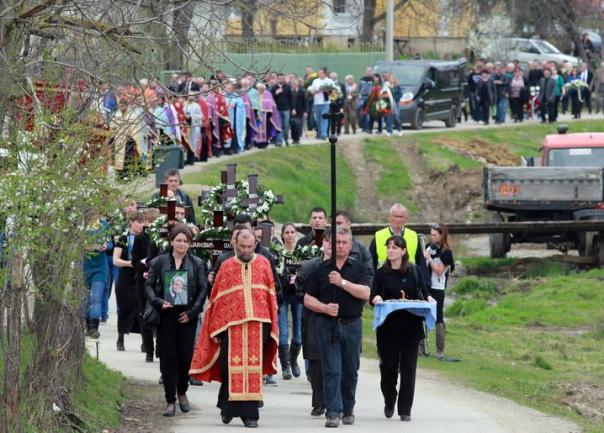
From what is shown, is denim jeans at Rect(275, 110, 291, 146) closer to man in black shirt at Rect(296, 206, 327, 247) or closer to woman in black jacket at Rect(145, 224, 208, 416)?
man in black shirt at Rect(296, 206, 327, 247)

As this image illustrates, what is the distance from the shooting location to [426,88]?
46000mm

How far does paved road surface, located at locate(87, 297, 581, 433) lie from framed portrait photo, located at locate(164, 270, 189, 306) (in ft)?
3.37

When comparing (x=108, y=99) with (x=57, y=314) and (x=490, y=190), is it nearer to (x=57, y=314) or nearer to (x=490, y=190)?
(x=57, y=314)

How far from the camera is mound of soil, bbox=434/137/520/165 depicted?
44875 mm

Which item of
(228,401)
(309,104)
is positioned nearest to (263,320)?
(228,401)

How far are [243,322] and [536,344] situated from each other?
30.4ft

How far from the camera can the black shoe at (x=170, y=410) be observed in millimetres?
14172

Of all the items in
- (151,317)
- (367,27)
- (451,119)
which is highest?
(367,27)

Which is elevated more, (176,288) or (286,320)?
(176,288)

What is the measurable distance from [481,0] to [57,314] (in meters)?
56.3

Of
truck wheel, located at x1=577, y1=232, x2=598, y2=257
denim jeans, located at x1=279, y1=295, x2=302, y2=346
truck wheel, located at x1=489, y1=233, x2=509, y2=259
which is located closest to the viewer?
denim jeans, located at x1=279, y1=295, x2=302, y2=346

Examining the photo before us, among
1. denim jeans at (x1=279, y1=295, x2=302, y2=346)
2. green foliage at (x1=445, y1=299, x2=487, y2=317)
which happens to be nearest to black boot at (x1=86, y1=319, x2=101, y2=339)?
denim jeans at (x1=279, y1=295, x2=302, y2=346)

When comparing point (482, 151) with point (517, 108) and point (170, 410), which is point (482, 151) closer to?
point (517, 108)

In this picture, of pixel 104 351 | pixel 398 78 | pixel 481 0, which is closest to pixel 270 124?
pixel 398 78
